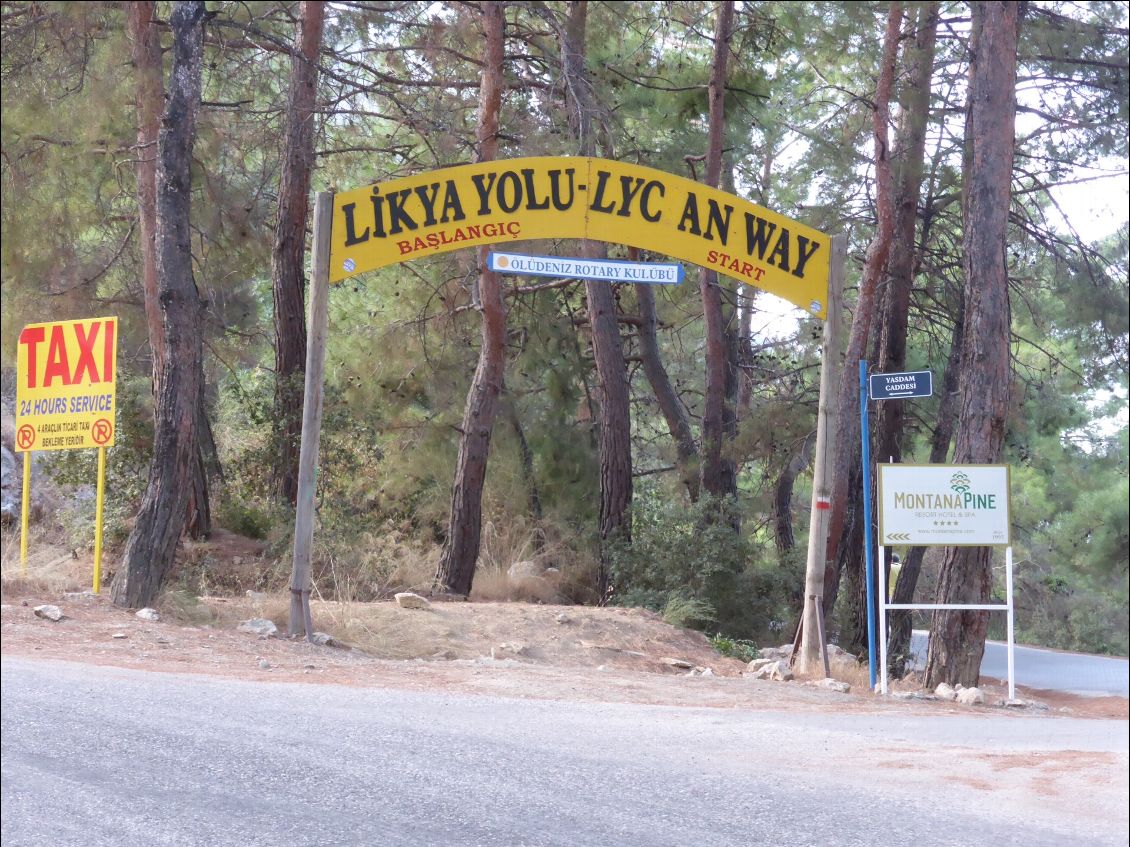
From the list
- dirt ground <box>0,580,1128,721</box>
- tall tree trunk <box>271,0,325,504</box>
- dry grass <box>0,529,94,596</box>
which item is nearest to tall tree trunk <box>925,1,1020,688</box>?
dirt ground <box>0,580,1128,721</box>

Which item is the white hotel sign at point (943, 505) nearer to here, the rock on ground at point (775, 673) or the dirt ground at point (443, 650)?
the dirt ground at point (443, 650)

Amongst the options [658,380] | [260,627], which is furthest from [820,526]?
[658,380]

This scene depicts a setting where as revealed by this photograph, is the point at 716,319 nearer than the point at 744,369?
Yes

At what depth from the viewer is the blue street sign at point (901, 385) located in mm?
12703

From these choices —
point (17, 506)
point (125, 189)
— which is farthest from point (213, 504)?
point (125, 189)

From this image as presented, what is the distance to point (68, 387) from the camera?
13383 millimetres

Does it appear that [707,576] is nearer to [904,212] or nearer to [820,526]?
[820,526]

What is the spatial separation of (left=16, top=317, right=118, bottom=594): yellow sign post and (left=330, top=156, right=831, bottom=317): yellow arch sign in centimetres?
269

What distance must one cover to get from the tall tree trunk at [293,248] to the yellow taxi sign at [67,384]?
231 inches

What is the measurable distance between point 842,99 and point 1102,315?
26.7ft

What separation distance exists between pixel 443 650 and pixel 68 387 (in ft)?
15.4

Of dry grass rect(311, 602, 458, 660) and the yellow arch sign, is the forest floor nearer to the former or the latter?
dry grass rect(311, 602, 458, 660)

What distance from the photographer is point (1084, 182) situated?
59.8 feet

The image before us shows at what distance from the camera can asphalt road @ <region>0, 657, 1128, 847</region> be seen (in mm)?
5535
